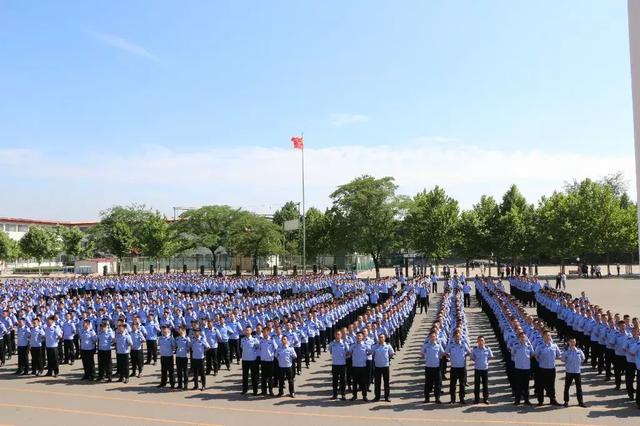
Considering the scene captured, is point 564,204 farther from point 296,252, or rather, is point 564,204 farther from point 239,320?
point 239,320

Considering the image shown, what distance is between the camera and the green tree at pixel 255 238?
59.5m

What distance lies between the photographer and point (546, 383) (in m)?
11.9

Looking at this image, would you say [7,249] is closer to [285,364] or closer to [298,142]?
[298,142]

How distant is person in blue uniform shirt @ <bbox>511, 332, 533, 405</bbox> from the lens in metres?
12.1

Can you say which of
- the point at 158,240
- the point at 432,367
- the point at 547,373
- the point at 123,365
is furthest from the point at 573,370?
the point at 158,240

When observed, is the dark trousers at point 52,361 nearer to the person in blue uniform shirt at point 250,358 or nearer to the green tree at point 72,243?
the person in blue uniform shirt at point 250,358

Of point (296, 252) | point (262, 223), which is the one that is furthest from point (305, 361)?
point (296, 252)

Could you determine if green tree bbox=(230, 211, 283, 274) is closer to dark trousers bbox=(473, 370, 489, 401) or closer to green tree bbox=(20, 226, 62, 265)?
green tree bbox=(20, 226, 62, 265)

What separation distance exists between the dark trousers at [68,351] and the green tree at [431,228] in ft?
134

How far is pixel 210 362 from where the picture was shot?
15.6 m

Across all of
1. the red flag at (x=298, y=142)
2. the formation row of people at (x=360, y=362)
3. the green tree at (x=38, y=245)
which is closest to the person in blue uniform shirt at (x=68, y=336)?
the formation row of people at (x=360, y=362)

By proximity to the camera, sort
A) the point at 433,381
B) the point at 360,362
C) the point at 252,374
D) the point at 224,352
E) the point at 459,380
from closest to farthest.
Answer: the point at 459,380 → the point at 433,381 → the point at 360,362 → the point at 252,374 → the point at 224,352

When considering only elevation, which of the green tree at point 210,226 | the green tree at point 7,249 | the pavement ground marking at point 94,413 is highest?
the green tree at point 210,226

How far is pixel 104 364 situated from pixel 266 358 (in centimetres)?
452
